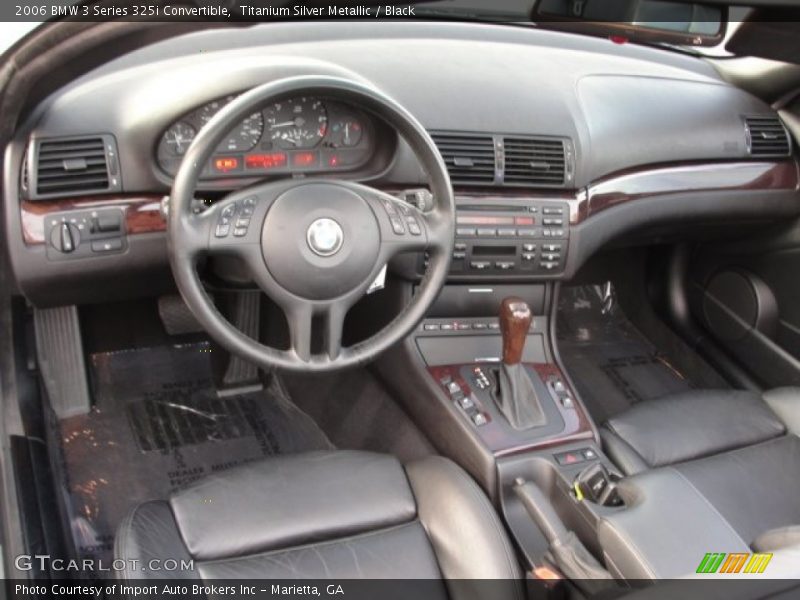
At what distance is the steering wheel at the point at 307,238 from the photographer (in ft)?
5.22

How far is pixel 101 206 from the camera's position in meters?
1.91

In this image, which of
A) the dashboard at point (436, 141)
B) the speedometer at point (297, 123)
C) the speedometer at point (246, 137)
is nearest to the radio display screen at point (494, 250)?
the dashboard at point (436, 141)

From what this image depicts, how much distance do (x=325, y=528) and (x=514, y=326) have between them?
72cm

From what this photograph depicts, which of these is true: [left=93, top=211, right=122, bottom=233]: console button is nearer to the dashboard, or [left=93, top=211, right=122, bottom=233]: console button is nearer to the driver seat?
the dashboard

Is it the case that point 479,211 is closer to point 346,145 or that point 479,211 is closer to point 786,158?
point 346,145

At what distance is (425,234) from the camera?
176 cm

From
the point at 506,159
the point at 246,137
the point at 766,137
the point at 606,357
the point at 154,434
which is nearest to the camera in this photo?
the point at 246,137

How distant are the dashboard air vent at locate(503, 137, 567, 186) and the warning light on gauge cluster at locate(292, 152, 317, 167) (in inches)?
20.9

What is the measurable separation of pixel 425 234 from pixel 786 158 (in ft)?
5.17

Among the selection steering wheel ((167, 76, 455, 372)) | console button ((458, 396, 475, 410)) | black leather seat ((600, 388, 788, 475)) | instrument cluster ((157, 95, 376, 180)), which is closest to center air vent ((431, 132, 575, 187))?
instrument cluster ((157, 95, 376, 180))

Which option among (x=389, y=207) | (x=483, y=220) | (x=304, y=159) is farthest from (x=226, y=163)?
(x=483, y=220)

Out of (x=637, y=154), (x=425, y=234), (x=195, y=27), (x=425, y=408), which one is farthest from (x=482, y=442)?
(x=195, y=27)

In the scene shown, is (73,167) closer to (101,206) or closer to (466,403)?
(101,206)

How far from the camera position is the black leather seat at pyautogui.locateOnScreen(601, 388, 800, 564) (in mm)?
1811
